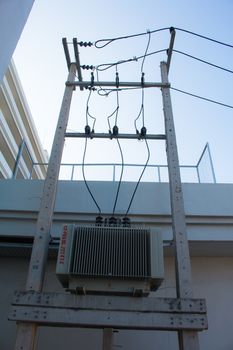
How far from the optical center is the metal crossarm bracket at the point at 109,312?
1.61 m

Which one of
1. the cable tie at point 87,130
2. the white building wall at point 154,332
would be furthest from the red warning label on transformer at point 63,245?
the white building wall at point 154,332

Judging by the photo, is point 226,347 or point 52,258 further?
point 52,258

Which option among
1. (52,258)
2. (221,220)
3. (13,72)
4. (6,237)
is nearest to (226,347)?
(221,220)

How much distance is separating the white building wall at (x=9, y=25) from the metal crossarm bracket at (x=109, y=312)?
7.66ft

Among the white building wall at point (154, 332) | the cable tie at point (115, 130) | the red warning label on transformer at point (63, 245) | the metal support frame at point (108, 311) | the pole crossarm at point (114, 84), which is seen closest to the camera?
the metal support frame at point (108, 311)

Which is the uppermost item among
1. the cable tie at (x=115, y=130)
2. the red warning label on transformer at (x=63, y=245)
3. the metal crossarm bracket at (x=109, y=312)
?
the cable tie at (x=115, y=130)

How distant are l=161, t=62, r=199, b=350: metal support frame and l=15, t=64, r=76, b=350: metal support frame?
0.84m

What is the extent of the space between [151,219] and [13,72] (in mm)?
4996

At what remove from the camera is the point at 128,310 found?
5.42 ft

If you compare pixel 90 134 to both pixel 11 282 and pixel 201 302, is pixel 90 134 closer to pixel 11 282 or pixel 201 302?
pixel 201 302

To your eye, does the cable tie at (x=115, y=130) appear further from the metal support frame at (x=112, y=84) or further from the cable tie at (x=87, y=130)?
the metal support frame at (x=112, y=84)

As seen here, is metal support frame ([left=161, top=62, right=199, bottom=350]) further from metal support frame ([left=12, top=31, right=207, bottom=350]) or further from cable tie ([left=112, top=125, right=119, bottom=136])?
cable tie ([left=112, top=125, right=119, bottom=136])

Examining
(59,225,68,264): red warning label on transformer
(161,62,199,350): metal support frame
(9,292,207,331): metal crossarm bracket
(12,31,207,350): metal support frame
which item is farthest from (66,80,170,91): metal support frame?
(9,292,207,331): metal crossarm bracket

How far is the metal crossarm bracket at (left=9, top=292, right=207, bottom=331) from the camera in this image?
1609 millimetres
